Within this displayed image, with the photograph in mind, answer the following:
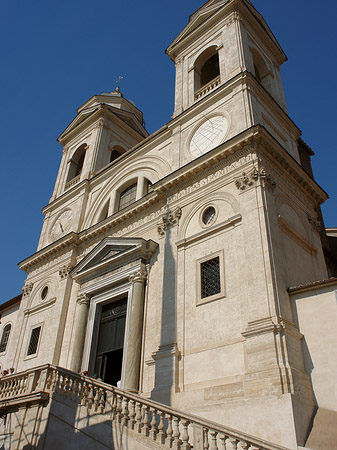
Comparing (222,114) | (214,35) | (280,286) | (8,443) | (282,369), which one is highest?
(214,35)

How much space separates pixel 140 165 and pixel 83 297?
5871 millimetres

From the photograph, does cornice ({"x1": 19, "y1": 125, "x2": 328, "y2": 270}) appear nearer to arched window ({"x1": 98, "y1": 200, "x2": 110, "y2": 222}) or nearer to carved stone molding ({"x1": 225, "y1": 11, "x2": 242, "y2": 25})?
arched window ({"x1": 98, "y1": 200, "x2": 110, "y2": 222})

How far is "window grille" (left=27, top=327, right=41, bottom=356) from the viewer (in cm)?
1659

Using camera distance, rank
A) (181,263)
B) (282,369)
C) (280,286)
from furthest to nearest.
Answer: (181,263) < (280,286) < (282,369)

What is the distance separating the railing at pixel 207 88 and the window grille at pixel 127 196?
14.6 ft

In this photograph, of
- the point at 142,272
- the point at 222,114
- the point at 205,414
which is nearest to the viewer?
the point at 205,414

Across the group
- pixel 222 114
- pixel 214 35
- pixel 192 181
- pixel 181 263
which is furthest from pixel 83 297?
pixel 214 35

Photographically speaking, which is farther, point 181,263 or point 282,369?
point 181,263

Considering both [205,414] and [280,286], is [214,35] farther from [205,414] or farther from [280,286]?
[205,414]

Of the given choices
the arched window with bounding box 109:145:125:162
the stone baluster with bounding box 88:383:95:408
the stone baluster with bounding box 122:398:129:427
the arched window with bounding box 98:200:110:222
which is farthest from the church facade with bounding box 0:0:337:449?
the stone baluster with bounding box 122:398:129:427

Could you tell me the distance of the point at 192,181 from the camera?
552 inches

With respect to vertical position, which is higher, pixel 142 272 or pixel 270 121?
pixel 270 121

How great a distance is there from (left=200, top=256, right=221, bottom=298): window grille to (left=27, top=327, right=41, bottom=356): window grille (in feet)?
26.9

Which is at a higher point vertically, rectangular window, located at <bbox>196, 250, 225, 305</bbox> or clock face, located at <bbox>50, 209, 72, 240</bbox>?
clock face, located at <bbox>50, 209, 72, 240</bbox>
